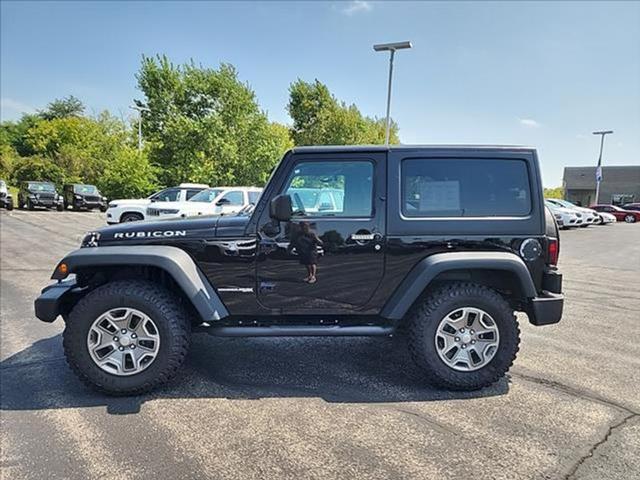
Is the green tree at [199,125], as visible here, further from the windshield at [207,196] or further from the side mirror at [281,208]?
the side mirror at [281,208]

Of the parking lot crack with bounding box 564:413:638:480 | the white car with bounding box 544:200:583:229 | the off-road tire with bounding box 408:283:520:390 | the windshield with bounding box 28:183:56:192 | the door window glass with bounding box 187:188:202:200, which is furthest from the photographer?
the windshield with bounding box 28:183:56:192

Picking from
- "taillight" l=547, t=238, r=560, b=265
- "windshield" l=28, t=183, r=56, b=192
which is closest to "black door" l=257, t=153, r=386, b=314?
"taillight" l=547, t=238, r=560, b=265

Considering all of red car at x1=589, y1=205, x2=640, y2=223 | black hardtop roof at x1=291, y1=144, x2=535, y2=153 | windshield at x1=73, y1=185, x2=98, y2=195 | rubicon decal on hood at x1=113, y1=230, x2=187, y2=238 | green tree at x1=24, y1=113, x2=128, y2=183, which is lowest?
red car at x1=589, y1=205, x2=640, y2=223

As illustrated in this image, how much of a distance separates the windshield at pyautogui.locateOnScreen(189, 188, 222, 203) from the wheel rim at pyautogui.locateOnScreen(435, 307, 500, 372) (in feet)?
38.0

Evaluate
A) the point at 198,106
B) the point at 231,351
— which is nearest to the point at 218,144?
the point at 198,106

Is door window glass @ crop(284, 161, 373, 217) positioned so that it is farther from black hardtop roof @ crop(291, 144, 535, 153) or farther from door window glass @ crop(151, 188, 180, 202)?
door window glass @ crop(151, 188, 180, 202)

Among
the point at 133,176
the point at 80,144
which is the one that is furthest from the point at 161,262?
the point at 80,144

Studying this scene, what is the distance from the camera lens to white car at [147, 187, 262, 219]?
13.1m

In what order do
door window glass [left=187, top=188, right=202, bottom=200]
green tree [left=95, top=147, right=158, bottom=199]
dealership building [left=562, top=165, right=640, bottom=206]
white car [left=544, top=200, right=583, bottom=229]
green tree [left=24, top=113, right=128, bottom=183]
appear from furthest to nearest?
dealership building [left=562, top=165, right=640, bottom=206] → green tree [left=24, top=113, right=128, bottom=183] → green tree [left=95, top=147, right=158, bottom=199] → white car [left=544, top=200, right=583, bottom=229] → door window glass [left=187, top=188, right=202, bottom=200]

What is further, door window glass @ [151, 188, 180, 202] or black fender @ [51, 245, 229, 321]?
door window glass @ [151, 188, 180, 202]

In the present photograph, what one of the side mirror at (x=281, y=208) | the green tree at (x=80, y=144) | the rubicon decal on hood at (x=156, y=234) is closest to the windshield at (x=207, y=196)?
the rubicon decal on hood at (x=156, y=234)

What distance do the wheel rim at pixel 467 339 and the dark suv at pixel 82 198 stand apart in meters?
26.9

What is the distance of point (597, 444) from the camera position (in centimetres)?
259

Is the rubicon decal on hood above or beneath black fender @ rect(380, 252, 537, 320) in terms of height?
above
